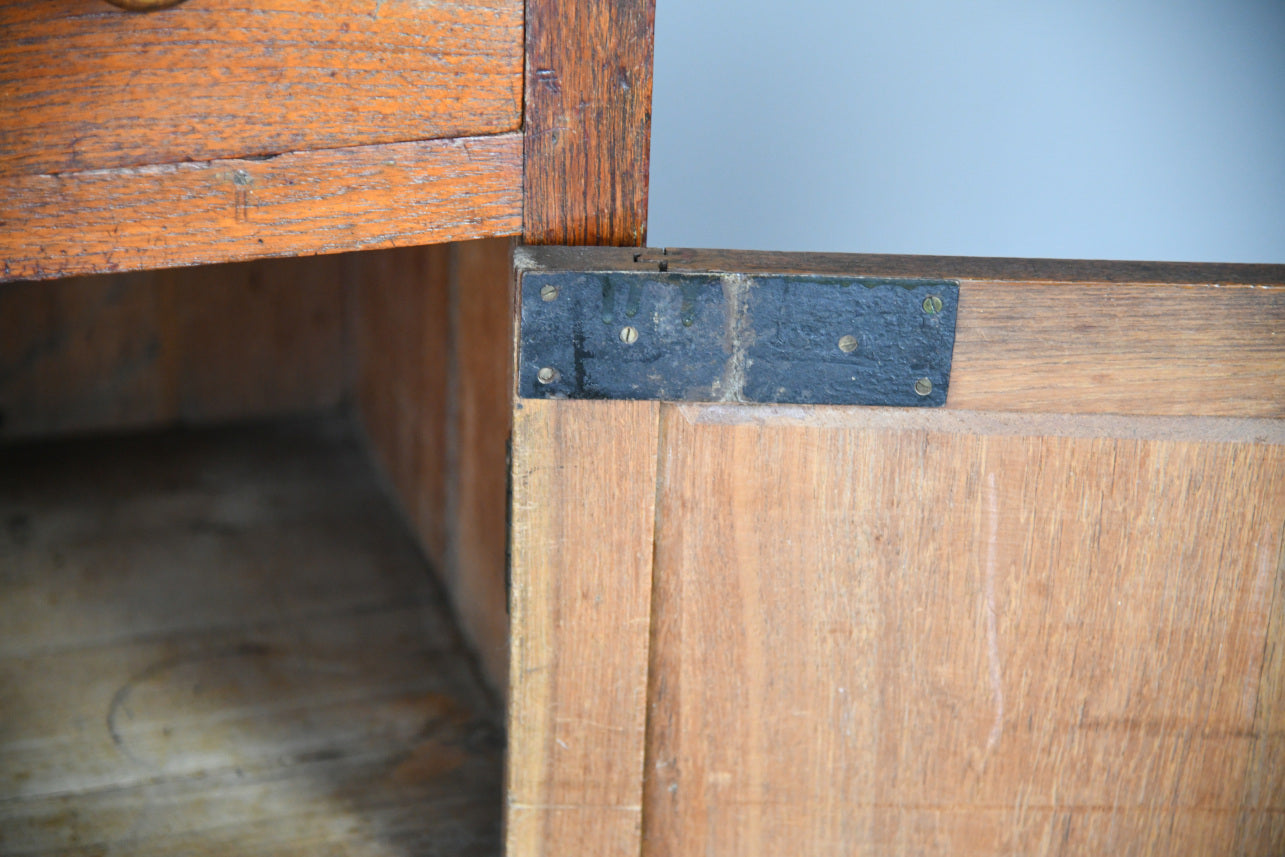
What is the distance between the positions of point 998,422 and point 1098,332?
0.09 m

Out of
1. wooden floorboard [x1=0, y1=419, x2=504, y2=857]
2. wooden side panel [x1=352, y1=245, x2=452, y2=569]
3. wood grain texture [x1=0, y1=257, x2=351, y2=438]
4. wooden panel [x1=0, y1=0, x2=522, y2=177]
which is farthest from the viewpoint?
wood grain texture [x1=0, y1=257, x2=351, y2=438]

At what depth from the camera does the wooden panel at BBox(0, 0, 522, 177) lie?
68 centimetres

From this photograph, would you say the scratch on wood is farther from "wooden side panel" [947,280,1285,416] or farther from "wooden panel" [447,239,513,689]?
"wooden panel" [447,239,513,689]

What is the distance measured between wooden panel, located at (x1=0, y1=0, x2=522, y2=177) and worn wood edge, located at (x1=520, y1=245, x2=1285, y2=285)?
0.12 metres

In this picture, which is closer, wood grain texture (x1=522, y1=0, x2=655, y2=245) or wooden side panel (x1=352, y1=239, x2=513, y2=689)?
wood grain texture (x1=522, y1=0, x2=655, y2=245)

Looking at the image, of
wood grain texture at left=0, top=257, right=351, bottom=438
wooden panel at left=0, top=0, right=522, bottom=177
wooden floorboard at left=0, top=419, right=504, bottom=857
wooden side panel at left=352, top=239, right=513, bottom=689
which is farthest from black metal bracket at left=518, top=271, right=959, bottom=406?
wood grain texture at left=0, top=257, right=351, bottom=438

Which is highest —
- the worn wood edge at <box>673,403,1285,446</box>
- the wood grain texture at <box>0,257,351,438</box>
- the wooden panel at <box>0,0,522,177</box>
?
the wooden panel at <box>0,0,522,177</box>

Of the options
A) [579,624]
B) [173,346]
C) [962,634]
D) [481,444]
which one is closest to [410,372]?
[481,444]

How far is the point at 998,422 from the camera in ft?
2.61

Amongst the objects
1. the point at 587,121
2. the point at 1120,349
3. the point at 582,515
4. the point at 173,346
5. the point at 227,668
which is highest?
the point at 587,121

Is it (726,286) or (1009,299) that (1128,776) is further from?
(726,286)

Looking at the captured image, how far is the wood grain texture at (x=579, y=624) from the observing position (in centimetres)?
79

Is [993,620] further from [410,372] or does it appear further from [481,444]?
[410,372]

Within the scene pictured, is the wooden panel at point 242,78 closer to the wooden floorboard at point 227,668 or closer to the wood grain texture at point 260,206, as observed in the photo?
the wood grain texture at point 260,206
